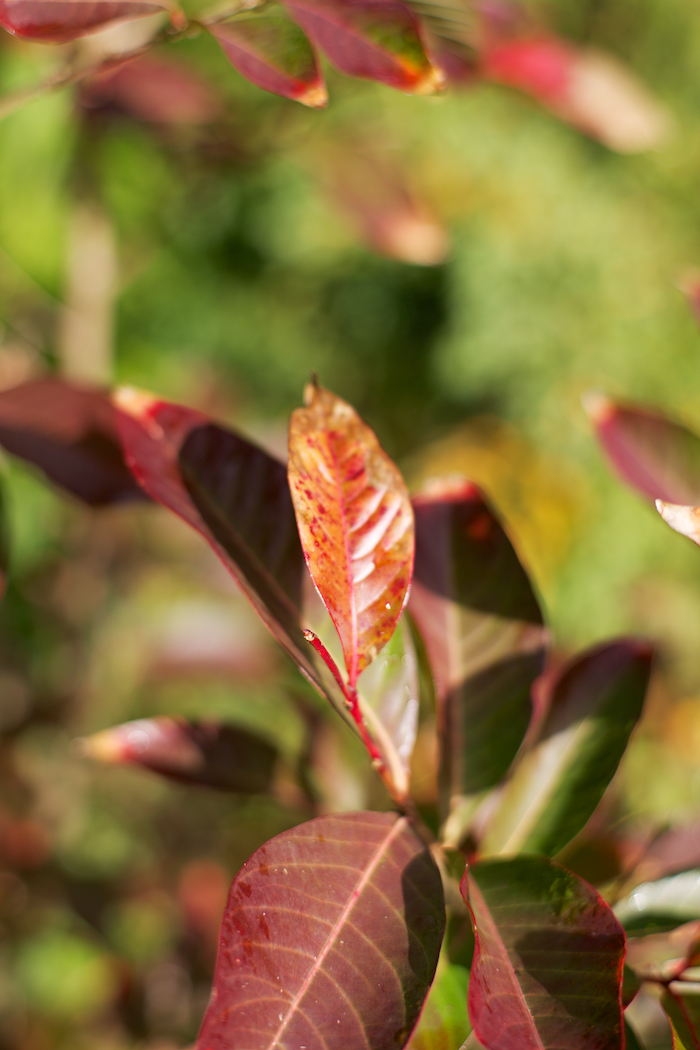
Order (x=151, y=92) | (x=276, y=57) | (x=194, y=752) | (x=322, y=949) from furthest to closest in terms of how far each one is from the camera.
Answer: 1. (x=151, y=92)
2. (x=194, y=752)
3. (x=276, y=57)
4. (x=322, y=949)

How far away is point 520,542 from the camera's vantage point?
2459mm

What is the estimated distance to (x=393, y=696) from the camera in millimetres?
392

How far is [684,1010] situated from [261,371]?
11.0 feet

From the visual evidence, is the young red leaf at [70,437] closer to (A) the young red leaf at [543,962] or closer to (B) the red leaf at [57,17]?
(B) the red leaf at [57,17]

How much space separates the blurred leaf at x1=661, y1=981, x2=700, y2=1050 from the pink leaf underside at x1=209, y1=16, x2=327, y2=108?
445 mm

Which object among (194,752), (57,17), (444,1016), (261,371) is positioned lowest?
(261,371)

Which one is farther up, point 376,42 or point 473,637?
point 376,42

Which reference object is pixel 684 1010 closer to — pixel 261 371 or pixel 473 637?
pixel 473 637

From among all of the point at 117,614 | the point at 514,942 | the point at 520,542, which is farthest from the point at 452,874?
the point at 520,542

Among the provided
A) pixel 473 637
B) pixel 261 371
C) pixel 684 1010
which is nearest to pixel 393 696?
pixel 473 637

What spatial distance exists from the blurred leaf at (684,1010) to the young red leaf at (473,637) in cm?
12

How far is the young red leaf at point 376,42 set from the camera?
407mm

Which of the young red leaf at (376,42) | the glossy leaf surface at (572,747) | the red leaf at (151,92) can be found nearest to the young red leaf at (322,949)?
the glossy leaf surface at (572,747)

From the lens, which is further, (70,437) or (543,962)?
(70,437)
